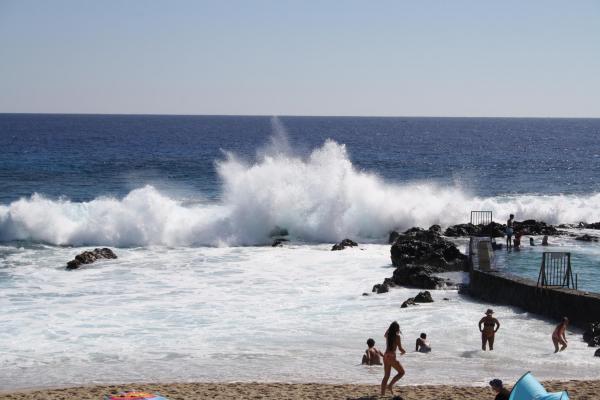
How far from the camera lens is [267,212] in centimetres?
3600

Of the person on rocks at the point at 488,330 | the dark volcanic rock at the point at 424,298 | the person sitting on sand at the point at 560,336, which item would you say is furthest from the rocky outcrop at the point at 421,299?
the person sitting on sand at the point at 560,336

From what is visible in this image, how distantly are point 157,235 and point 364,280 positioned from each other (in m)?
12.0

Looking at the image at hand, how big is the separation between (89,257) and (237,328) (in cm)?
992

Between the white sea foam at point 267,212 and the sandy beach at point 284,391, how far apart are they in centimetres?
1877

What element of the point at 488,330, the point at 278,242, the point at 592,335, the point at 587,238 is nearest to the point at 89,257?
the point at 278,242

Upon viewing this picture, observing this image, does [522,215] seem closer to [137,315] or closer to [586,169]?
[137,315]

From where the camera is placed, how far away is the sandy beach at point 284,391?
13070 millimetres

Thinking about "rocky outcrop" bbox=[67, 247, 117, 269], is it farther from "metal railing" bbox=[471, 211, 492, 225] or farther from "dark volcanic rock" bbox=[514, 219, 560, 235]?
"metal railing" bbox=[471, 211, 492, 225]

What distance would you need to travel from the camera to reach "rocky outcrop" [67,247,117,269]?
2545 centimetres

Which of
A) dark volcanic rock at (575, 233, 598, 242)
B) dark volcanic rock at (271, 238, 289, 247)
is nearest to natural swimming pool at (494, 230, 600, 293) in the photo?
dark volcanic rock at (575, 233, 598, 242)

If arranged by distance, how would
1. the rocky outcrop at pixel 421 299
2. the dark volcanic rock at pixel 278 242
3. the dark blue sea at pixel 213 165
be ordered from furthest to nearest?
the dark blue sea at pixel 213 165 < the dark volcanic rock at pixel 278 242 < the rocky outcrop at pixel 421 299

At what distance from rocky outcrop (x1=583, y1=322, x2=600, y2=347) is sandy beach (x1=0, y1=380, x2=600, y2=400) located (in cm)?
257

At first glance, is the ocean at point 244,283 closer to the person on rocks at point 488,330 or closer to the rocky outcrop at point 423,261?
the person on rocks at point 488,330

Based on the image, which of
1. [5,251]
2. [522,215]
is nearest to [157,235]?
[5,251]
